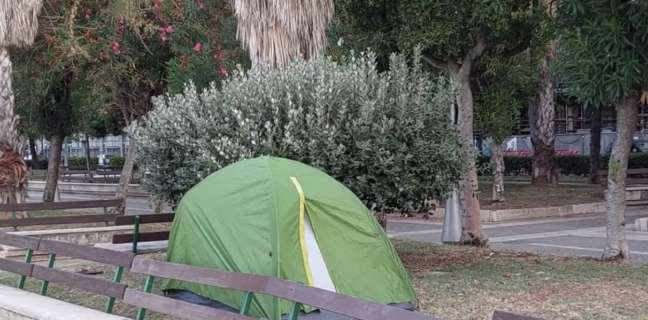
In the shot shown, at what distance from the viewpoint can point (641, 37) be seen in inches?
382

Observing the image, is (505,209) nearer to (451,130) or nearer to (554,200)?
(554,200)

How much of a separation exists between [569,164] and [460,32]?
23850 millimetres

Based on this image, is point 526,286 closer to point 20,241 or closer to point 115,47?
point 20,241

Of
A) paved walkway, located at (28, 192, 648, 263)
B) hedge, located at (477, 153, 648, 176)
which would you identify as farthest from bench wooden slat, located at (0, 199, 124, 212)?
hedge, located at (477, 153, 648, 176)

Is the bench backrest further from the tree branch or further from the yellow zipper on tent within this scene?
A: the tree branch

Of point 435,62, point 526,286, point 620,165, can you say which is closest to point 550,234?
point 435,62

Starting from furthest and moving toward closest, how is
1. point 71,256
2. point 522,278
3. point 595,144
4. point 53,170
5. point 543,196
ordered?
point 595,144
point 543,196
point 53,170
point 522,278
point 71,256

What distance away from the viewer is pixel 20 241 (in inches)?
344

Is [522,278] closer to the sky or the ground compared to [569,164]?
closer to the ground

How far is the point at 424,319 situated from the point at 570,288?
518 cm

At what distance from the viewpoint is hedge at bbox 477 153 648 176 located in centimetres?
3139

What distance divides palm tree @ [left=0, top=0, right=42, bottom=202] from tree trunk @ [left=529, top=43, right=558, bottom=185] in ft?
48.5

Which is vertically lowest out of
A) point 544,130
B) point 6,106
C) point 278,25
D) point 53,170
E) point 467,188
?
point 467,188

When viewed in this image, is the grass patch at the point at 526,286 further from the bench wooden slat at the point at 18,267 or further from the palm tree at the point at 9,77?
the palm tree at the point at 9,77
